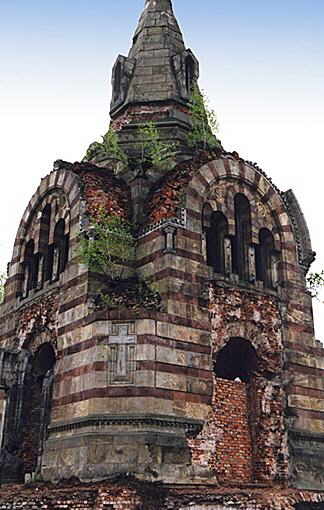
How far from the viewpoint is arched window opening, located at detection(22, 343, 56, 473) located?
16.8m

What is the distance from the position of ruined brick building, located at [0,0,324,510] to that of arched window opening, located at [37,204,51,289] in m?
0.07

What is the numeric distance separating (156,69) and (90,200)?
25.0ft

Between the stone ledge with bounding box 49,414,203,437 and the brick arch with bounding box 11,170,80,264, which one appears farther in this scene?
the brick arch with bounding box 11,170,80,264

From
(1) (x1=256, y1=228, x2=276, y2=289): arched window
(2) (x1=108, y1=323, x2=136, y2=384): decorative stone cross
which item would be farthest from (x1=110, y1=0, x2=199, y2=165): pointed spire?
(2) (x1=108, y1=323, x2=136, y2=384): decorative stone cross

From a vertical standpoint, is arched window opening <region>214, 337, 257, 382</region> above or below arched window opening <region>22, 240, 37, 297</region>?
below

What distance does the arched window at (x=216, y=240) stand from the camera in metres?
18.0

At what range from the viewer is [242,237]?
61.5 ft

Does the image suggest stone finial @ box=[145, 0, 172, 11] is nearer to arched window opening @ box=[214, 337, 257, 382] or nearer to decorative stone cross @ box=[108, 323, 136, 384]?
arched window opening @ box=[214, 337, 257, 382]

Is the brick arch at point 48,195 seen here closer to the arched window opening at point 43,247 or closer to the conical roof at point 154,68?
the arched window opening at point 43,247

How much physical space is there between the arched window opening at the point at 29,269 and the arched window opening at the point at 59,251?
112 centimetres

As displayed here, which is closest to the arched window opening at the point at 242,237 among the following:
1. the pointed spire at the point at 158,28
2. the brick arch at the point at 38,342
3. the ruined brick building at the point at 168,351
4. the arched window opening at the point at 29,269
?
the ruined brick building at the point at 168,351

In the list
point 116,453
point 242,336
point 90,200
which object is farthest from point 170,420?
point 90,200

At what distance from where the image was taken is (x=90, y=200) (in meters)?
17.8

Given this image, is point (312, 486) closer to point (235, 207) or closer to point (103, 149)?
point (235, 207)
